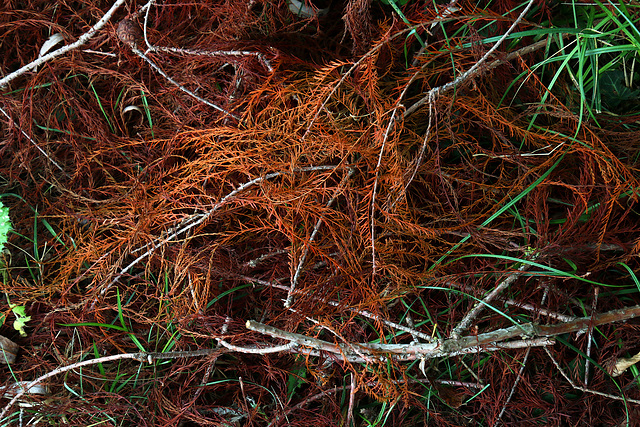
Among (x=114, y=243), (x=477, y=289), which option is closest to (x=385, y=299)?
(x=477, y=289)

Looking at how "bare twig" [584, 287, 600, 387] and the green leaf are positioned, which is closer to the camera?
"bare twig" [584, 287, 600, 387]

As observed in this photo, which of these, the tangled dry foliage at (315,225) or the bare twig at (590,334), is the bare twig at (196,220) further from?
the bare twig at (590,334)

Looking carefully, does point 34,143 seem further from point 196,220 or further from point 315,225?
point 315,225

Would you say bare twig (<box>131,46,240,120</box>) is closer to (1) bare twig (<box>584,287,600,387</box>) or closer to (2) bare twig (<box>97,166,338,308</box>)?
(2) bare twig (<box>97,166,338,308</box>)

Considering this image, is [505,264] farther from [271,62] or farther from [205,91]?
[205,91]

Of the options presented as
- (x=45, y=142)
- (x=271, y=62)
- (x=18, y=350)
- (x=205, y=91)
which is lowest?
(x=18, y=350)

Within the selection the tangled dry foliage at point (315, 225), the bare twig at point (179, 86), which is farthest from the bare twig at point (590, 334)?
the bare twig at point (179, 86)

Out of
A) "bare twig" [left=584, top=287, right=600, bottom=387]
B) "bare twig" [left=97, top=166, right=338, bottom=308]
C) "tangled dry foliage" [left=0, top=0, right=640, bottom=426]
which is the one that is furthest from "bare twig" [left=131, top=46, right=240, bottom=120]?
"bare twig" [left=584, top=287, right=600, bottom=387]

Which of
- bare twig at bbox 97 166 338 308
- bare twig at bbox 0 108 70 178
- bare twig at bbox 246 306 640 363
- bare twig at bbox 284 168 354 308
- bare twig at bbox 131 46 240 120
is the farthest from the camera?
bare twig at bbox 0 108 70 178
